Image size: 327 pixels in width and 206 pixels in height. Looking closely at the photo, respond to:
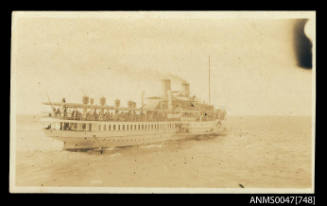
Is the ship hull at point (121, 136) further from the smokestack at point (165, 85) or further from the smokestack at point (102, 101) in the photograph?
the smokestack at point (165, 85)

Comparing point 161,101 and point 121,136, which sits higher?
point 161,101

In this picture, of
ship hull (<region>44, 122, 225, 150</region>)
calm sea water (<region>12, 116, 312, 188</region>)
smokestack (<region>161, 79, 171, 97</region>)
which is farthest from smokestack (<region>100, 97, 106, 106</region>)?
smokestack (<region>161, 79, 171, 97</region>)

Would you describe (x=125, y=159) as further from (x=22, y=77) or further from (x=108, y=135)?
(x=22, y=77)

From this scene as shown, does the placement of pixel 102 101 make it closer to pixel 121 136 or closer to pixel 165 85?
pixel 121 136

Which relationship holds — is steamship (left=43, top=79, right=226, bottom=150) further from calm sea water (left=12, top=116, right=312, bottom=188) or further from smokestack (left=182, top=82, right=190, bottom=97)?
calm sea water (left=12, top=116, right=312, bottom=188)

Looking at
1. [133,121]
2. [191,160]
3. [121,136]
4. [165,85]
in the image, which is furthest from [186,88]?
[121,136]

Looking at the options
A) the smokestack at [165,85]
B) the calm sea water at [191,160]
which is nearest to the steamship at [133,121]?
the smokestack at [165,85]

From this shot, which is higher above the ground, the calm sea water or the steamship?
the steamship
